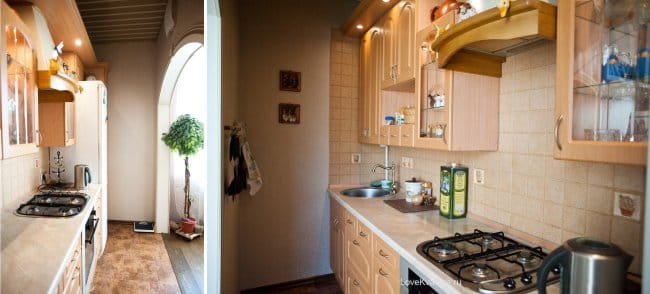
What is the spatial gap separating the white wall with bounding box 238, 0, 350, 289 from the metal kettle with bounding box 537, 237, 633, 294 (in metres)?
2.14

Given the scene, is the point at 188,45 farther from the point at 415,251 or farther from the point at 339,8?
the point at 339,8

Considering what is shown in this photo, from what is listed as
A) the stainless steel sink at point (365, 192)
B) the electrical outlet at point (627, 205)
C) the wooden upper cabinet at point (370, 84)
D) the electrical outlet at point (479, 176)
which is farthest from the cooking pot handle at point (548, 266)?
the stainless steel sink at point (365, 192)

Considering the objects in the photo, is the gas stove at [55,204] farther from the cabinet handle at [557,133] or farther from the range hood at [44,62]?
the cabinet handle at [557,133]

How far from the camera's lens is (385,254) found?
63.5 inches

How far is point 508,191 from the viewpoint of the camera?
1.55 meters

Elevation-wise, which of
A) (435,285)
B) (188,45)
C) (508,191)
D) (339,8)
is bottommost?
(435,285)

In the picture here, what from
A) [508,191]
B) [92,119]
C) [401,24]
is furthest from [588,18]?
[92,119]

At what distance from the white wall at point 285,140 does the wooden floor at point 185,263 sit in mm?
1560

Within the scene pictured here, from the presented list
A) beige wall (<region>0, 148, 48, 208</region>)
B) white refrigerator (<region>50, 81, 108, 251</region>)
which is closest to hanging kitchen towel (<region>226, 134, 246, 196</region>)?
white refrigerator (<region>50, 81, 108, 251</region>)

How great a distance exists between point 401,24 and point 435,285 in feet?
5.65

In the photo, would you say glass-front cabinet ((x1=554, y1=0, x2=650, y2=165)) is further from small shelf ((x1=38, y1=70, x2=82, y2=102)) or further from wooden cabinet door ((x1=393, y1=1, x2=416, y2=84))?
small shelf ((x1=38, y1=70, x2=82, y2=102))

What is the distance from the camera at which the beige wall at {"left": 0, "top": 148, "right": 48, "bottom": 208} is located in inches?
16.8

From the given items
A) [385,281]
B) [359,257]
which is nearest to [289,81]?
[359,257]

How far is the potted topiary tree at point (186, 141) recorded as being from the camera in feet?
2.57
